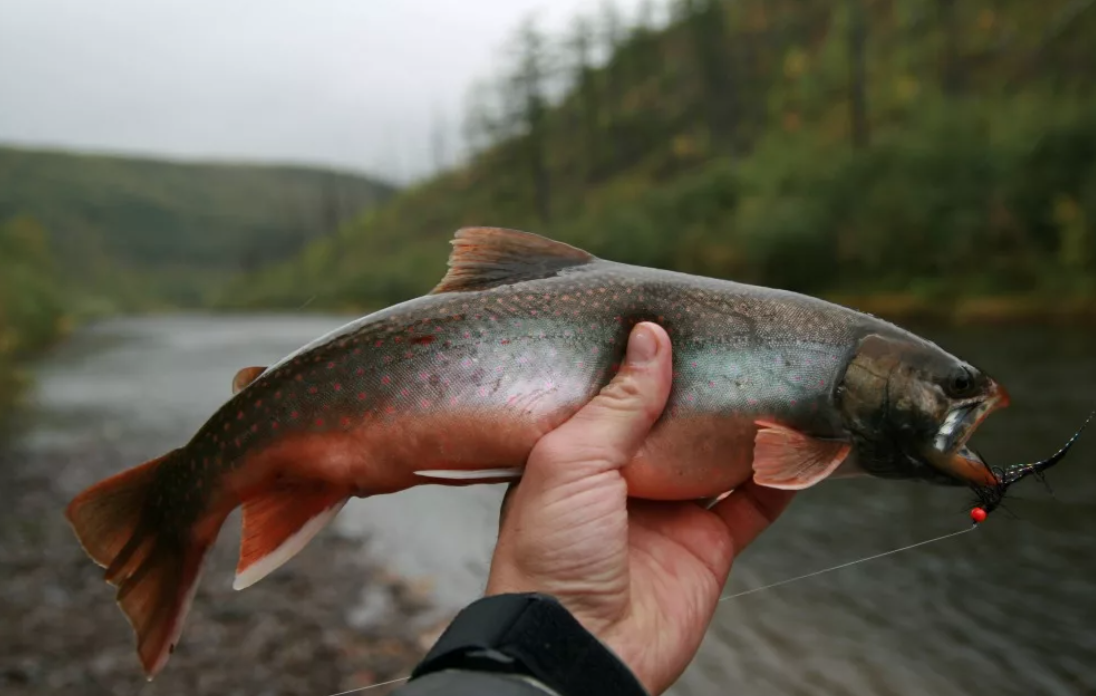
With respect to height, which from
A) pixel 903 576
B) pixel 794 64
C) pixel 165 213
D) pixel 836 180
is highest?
pixel 794 64

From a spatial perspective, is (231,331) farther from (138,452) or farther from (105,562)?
(105,562)

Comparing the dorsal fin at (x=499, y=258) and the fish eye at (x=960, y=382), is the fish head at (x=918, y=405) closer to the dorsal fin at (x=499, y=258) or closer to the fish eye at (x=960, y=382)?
the fish eye at (x=960, y=382)

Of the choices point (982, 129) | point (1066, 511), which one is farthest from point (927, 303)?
point (982, 129)

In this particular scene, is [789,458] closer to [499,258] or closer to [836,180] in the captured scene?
[499,258]

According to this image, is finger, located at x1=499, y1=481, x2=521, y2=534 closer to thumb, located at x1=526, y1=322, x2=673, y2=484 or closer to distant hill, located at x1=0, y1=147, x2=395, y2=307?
thumb, located at x1=526, y1=322, x2=673, y2=484

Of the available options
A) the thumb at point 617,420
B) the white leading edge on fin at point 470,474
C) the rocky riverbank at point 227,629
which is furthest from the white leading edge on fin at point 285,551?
the rocky riverbank at point 227,629

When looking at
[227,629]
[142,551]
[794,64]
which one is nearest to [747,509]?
[142,551]
